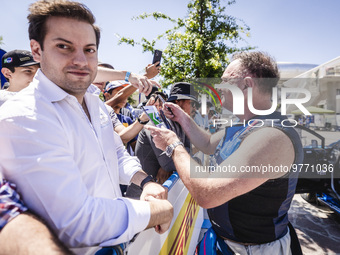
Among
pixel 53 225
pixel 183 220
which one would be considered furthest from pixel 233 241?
pixel 53 225

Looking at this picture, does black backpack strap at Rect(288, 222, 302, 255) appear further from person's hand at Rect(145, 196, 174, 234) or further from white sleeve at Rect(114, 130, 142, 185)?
white sleeve at Rect(114, 130, 142, 185)

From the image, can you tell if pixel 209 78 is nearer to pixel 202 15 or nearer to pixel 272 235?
pixel 202 15

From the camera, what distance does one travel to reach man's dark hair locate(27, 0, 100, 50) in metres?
1.25

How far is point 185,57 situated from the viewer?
7.28 metres

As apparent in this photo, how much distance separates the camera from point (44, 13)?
1.25 meters

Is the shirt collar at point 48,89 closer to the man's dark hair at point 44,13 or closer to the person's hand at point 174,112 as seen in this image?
the man's dark hair at point 44,13

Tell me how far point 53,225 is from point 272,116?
1.42 m

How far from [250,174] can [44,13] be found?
1.51 meters

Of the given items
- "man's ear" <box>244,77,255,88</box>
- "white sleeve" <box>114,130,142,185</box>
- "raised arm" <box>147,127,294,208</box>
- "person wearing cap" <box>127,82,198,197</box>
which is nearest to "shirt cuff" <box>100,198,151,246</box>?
"raised arm" <box>147,127,294,208</box>

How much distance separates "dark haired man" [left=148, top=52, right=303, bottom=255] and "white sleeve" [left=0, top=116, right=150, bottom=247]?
661 mm

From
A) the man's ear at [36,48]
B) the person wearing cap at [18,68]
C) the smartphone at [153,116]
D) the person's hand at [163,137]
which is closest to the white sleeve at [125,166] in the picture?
the person's hand at [163,137]

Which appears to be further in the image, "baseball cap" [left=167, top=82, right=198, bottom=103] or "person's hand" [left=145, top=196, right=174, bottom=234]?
"baseball cap" [left=167, top=82, right=198, bottom=103]

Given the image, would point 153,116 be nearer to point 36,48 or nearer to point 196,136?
point 196,136

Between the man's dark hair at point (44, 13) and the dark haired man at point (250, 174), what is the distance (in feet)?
3.30
